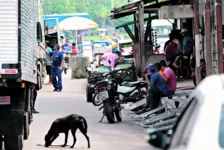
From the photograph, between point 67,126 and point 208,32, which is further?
point 208,32

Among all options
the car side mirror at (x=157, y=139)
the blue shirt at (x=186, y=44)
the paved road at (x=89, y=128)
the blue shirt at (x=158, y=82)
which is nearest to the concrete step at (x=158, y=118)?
the paved road at (x=89, y=128)

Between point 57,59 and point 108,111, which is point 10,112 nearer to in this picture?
point 108,111

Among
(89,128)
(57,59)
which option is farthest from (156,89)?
(57,59)

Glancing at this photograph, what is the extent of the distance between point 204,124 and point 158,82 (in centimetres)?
1363

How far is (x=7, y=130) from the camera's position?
37.9 feet

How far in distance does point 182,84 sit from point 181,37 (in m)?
2.98

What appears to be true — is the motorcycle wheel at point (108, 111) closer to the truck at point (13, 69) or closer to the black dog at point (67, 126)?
the black dog at point (67, 126)

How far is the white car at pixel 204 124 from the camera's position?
4.43 m

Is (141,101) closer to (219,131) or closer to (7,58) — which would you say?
(7,58)

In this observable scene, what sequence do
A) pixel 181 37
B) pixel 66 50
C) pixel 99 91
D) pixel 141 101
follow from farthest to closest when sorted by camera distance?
pixel 66 50 → pixel 181 37 → pixel 141 101 → pixel 99 91

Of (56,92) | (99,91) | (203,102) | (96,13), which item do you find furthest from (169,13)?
(96,13)

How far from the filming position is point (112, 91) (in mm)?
17547

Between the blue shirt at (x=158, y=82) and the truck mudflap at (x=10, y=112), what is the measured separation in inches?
266

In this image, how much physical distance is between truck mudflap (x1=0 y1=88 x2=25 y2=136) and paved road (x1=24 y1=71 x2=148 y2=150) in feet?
5.74
